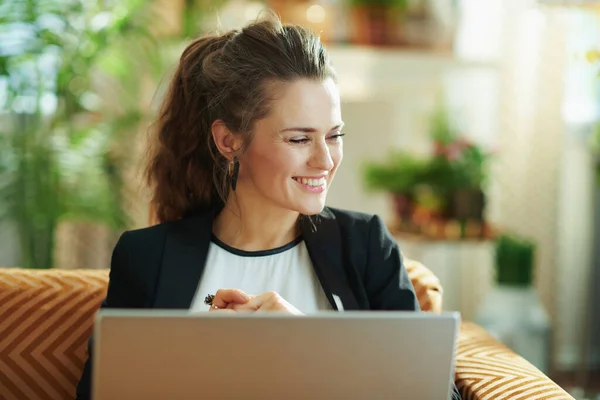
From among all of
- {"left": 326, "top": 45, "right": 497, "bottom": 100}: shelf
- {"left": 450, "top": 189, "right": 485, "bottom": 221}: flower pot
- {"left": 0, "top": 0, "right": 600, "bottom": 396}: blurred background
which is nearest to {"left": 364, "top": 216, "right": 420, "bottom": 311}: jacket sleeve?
{"left": 0, "top": 0, "right": 600, "bottom": 396}: blurred background

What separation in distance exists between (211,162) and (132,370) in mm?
792

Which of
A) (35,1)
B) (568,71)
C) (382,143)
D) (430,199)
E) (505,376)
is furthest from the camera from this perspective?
(382,143)

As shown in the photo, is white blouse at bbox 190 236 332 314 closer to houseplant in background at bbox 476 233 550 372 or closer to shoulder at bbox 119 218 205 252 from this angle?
shoulder at bbox 119 218 205 252

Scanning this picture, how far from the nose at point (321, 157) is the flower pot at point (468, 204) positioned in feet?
6.17

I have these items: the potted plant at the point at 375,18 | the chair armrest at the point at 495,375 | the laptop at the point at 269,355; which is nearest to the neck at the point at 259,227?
the chair armrest at the point at 495,375

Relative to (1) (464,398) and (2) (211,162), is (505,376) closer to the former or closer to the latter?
(1) (464,398)

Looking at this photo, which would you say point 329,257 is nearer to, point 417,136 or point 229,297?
point 229,297

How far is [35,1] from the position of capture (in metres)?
2.92

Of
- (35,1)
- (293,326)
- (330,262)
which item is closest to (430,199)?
(35,1)

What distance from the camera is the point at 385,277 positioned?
5.49 ft

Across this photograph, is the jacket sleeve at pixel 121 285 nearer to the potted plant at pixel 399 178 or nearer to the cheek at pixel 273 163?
the cheek at pixel 273 163

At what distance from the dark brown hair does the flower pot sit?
1.75m

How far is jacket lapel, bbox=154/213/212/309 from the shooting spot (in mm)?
1606

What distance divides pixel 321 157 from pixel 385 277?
0.89ft
